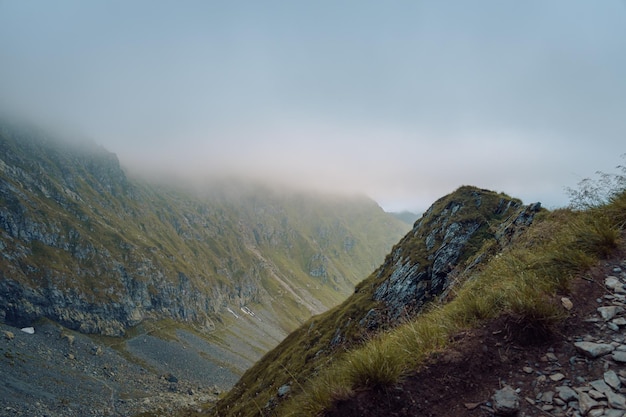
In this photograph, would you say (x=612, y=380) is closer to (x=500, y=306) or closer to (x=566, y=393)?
(x=566, y=393)

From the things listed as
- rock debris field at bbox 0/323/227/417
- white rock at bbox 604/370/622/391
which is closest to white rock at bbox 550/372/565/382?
white rock at bbox 604/370/622/391

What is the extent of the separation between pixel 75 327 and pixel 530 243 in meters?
216

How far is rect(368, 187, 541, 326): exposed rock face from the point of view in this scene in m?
42.2

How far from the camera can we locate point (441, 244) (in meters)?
48.2

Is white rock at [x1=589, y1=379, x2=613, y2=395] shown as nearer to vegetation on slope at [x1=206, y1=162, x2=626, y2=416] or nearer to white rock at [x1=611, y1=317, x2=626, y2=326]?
vegetation on slope at [x1=206, y1=162, x2=626, y2=416]

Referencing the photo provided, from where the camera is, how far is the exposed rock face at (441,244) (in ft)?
139

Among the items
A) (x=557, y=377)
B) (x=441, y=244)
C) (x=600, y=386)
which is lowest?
(x=557, y=377)

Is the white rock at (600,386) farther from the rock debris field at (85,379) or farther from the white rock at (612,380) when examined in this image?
the rock debris field at (85,379)

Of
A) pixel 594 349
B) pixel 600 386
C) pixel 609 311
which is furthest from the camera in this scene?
pixel 609 311

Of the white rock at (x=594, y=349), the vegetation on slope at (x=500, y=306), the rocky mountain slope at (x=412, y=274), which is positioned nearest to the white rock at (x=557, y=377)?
the white rock at (x=594, y=349)

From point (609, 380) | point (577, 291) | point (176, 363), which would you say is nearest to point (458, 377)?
point (609, 380)

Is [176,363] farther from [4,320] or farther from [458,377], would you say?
[458,377]

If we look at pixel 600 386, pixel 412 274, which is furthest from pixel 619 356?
pixel 412 274

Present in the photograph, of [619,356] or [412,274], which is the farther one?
[412,274]
